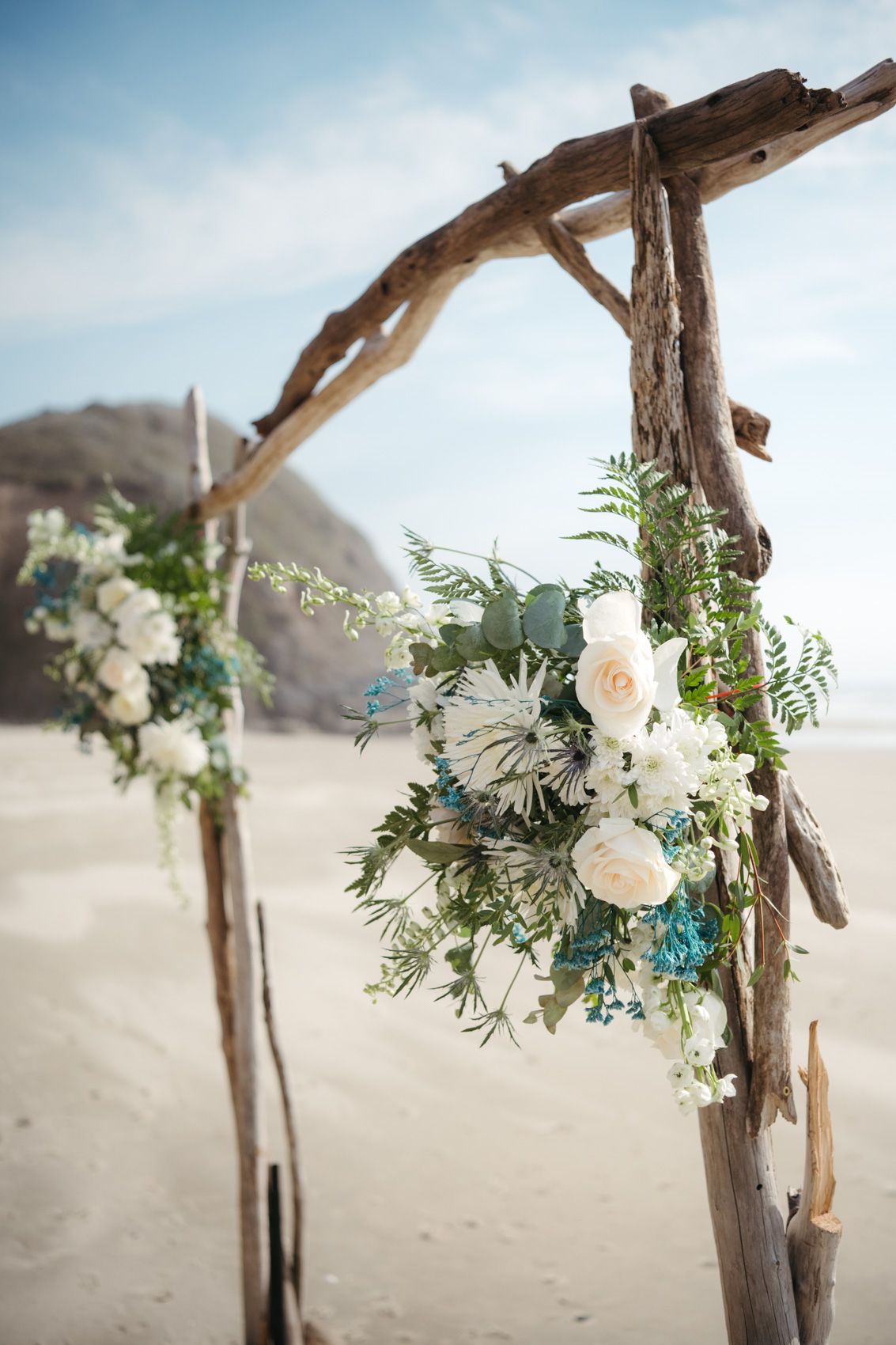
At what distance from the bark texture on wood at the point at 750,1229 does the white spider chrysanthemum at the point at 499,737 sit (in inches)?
21.7

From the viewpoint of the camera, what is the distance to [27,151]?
753 cm

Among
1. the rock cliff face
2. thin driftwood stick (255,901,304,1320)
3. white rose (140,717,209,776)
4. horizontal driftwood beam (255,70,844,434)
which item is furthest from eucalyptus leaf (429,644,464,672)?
the rock cliff face

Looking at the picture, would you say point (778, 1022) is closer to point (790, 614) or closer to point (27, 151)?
point (790, 614)

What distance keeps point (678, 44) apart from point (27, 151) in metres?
7.24

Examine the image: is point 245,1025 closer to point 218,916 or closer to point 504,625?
point 218,916

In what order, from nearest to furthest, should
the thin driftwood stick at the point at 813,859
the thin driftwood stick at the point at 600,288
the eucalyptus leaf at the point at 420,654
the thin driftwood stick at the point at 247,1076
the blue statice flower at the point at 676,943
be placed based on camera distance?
the blue statice flower at the point at 676,943
the eucalyptus leaf at the point at 420,654
the thin driftwood stick at the point at 813,859
the thin driftwood stick at the point at 600,288
the thin driftwood stick at the point at 247,1076

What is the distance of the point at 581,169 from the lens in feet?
4.86

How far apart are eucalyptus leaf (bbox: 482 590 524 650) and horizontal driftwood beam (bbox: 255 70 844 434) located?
2.39 feet

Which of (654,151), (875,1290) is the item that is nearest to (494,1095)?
(875,1290)

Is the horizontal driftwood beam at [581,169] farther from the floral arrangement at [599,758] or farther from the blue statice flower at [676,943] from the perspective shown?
the blue statice flower at [676,943]

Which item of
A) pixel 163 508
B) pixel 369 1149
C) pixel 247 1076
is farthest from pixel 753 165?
pixel 163 508

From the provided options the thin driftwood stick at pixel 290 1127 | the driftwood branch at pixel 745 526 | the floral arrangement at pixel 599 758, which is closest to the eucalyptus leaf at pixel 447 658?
the floral arrangement at pixel 599 758

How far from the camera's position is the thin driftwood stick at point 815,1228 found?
1230 millimetres

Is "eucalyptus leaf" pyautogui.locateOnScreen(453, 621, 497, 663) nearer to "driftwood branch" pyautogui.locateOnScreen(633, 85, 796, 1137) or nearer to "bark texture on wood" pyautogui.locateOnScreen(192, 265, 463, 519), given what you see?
"driftwood branch" pyautogui.locateOnScreen(633, 85, 796, 1137)
